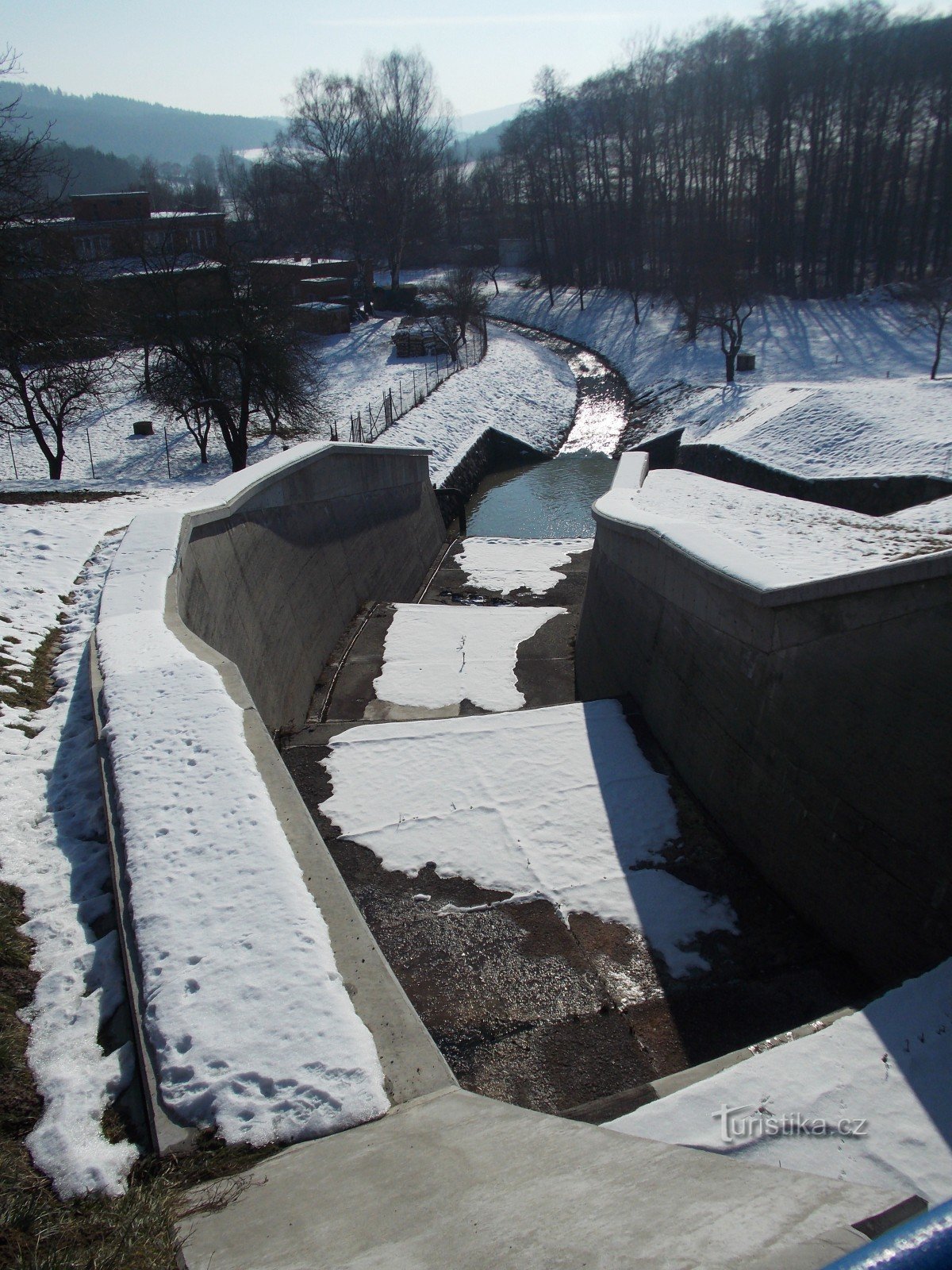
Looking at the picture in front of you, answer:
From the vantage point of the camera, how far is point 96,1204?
2.69m

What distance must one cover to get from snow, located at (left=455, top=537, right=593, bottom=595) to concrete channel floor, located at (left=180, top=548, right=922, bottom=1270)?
456 inches

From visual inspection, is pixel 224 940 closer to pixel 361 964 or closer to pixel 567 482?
pixel 361 964

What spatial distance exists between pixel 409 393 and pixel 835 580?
31460mm

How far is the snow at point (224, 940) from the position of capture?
3.02 meters

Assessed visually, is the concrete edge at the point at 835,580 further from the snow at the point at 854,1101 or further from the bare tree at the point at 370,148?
the bare tree at the point at 370,148

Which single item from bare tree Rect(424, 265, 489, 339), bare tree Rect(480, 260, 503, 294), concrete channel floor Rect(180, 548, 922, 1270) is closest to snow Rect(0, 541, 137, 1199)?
concrete channel floor Rect(180, 548, 922, 1270)

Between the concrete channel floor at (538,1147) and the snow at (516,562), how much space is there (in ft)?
38.0

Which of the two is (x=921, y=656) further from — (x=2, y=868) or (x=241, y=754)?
(x=2, y=868)

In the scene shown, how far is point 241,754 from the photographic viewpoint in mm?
5020

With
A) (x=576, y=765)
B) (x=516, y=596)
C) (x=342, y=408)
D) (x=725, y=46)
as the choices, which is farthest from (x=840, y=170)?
(x=576, y=765)

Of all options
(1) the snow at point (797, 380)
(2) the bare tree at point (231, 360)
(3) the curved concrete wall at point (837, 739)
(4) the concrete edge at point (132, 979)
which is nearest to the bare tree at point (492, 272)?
(1) the snow at point (797, 380)

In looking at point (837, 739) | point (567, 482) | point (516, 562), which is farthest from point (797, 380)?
point (837, 739)

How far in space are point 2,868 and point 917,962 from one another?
566 cm

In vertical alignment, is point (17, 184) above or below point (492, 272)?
below
